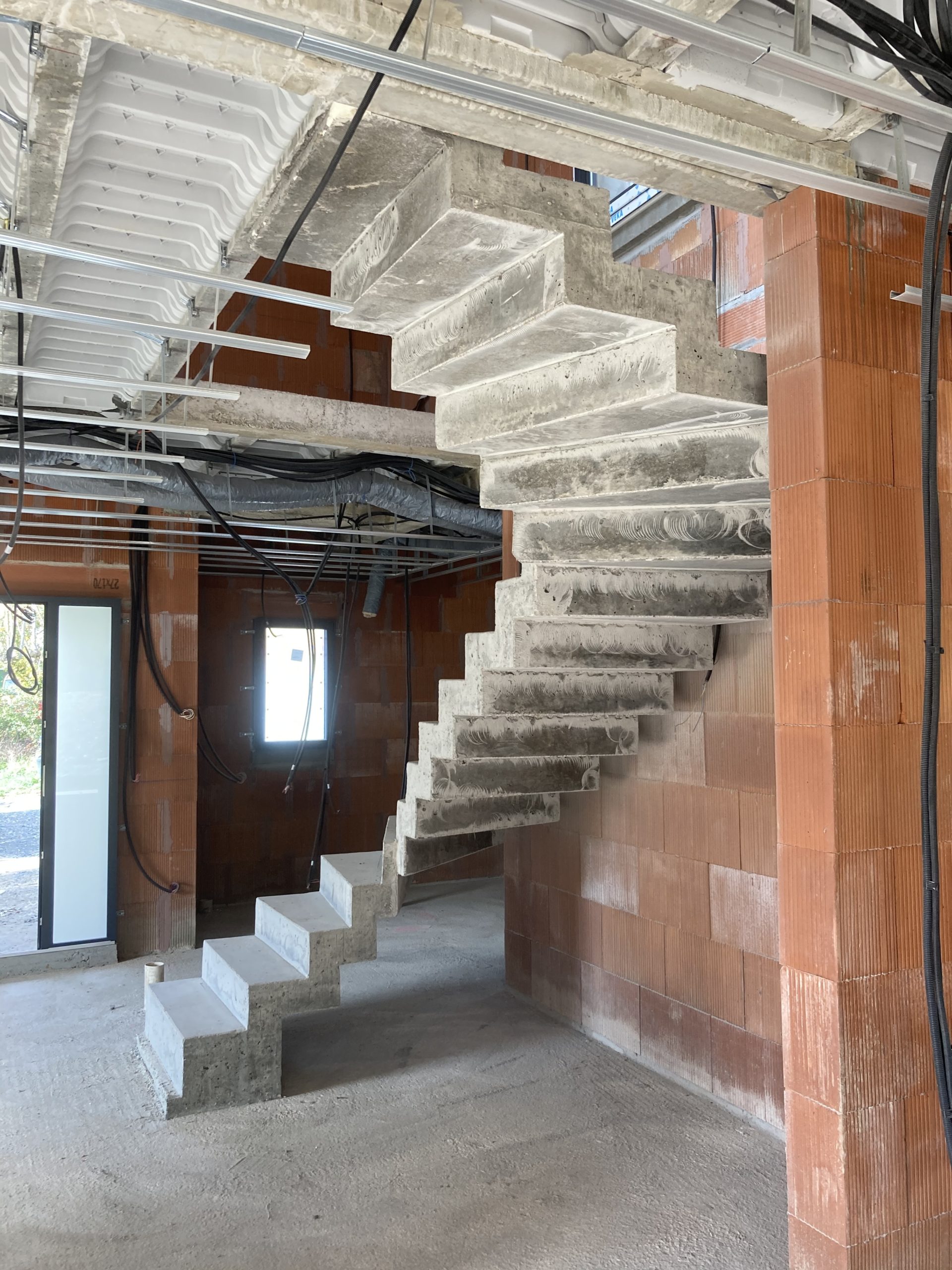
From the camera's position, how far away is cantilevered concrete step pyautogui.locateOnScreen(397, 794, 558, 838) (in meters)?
4.43

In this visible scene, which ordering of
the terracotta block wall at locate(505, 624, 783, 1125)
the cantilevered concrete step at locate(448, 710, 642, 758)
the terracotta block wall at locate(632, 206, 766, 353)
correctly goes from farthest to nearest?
the cantilevered concrete step at locate(448, 710, 642, 758)
the terracotta block wall at locate(505, 624, 783, 1125)
the terracotta block wall at locate(632, 206, 766, 353)

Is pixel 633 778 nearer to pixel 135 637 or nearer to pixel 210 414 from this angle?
pixel 210 414

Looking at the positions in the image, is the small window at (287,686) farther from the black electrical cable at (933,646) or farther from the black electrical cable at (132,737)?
the black electrical cable at (933,646)

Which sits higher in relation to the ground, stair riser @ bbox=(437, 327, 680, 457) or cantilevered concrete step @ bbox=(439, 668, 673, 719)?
stair riser @ bbox=(437, 327, 680, 457)

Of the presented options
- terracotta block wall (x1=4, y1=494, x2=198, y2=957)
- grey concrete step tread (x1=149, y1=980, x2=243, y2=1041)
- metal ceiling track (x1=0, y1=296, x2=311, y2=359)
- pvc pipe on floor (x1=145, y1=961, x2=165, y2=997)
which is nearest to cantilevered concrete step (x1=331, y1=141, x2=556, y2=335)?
metal ceiling track (x1=0, y1=296, x2=311, y2=359)

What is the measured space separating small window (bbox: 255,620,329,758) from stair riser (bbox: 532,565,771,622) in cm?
501

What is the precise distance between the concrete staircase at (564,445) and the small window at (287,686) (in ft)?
12.7

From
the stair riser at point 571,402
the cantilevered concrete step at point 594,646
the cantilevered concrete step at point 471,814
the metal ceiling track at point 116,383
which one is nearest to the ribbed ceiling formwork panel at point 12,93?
the metal ceiling track at point 116,383

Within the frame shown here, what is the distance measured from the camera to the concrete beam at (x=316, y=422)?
4133 mm

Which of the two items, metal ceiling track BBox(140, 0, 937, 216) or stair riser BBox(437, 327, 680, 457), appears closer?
metal ceiling track BBox(140, 0, 937, 216)

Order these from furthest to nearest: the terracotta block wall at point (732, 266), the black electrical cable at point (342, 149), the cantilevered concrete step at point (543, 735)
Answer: the cantilevered concrete step at point (543, 735) < the terracotta block wall at point (732, 266) < the black electrical cable at point (342, 149)

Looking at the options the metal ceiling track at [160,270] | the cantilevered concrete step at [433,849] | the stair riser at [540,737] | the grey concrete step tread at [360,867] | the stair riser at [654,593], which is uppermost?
the metal ceiling track at [160,270]

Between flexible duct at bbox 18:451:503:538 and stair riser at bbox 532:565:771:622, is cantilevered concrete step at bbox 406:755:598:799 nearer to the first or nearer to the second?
stair riser at bbox 532:565:771:622

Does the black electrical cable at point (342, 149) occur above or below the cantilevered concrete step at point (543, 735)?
above
